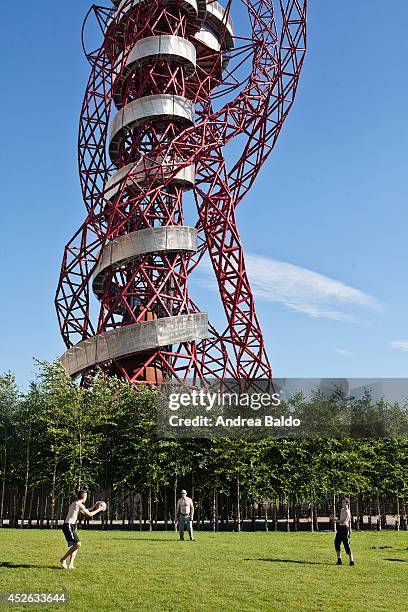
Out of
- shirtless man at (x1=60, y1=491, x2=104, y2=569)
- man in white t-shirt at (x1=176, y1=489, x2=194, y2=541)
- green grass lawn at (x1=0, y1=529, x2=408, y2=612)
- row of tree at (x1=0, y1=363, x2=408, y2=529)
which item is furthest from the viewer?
row of tree at (x1=0, y1=363, x2=408, y2=529)

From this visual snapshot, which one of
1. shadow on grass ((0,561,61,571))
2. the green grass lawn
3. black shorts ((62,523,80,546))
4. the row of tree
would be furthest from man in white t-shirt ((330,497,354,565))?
the row of tree

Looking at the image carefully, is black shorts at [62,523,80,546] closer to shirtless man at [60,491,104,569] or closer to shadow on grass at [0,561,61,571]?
shirtless man at [60,491,104,569]

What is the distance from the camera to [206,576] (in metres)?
14.0

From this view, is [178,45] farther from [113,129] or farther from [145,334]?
[145,334]

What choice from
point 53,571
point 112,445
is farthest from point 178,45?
point 53,571

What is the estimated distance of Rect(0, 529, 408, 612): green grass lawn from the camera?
11.5 meters

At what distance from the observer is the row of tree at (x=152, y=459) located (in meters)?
31.5

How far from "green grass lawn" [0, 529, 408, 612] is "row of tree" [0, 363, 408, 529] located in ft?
33.1

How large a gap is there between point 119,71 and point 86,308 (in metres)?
19.4

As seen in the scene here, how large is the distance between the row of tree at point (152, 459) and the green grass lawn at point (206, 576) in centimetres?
1008

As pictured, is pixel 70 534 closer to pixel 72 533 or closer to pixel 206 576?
pixel 72 533

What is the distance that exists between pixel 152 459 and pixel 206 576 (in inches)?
689

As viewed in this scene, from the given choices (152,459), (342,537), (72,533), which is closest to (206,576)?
(72,533)

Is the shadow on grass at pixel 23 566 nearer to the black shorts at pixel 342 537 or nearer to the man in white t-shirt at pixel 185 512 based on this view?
the black shorts at pixel 342 537
